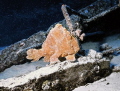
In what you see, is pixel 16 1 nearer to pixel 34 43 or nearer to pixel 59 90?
pixel 34 43

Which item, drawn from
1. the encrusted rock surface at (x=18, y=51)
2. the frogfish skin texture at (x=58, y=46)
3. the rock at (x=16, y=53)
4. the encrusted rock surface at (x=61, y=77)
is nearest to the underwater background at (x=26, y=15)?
the encrusted rock surface at (x=18, y=51)

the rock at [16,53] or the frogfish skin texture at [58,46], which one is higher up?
the rock at [16,53]

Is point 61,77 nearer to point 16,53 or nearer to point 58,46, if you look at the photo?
point 58,46

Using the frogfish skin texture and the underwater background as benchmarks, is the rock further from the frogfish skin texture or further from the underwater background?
the underwater background

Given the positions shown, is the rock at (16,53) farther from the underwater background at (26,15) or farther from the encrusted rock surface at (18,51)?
the underwater background at (26,15)

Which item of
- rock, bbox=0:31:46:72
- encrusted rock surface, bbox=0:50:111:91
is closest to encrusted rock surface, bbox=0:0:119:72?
rock, bbox=0:31:46:72

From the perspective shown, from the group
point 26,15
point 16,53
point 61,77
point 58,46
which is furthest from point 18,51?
point 26,15
